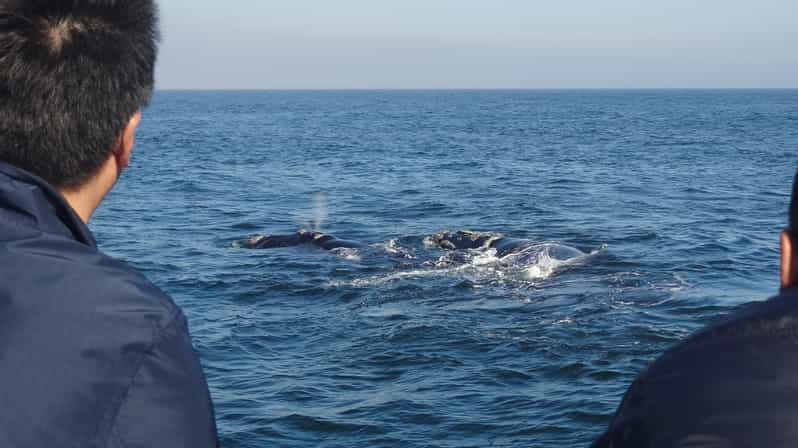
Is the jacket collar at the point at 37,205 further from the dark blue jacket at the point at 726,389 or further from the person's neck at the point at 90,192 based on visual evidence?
the dark blue jacket at the point at 726,389

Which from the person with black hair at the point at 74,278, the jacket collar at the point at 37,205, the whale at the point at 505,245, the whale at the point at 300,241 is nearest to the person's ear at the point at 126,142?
the person with black hair at the point at 74,278

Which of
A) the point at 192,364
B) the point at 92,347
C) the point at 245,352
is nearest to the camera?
the point at 92,347

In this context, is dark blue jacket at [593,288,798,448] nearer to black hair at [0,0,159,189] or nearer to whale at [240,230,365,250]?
black hair at [0,0,159,189]

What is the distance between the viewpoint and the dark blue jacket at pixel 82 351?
208 cm

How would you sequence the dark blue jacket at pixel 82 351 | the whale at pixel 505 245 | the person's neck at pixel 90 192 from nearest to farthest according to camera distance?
1. the dark blue jacket at pixel 82 351
2. the person's neck at pixel 90 192
3. the whale at pixel 505 245

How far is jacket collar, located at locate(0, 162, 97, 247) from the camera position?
2289 mm

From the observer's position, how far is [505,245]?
21.5 meters

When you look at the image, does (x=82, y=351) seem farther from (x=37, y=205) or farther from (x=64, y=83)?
(x=64, y=83)

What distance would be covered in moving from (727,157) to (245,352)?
39.1m

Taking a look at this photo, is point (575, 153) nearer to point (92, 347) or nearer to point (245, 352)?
point (245, 352)

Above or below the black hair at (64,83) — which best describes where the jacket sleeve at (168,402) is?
below

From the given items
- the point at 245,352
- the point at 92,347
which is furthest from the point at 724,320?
the point at 245,352

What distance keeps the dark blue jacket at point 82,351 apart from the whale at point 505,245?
1762 cm

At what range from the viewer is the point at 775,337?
187 centimetres
